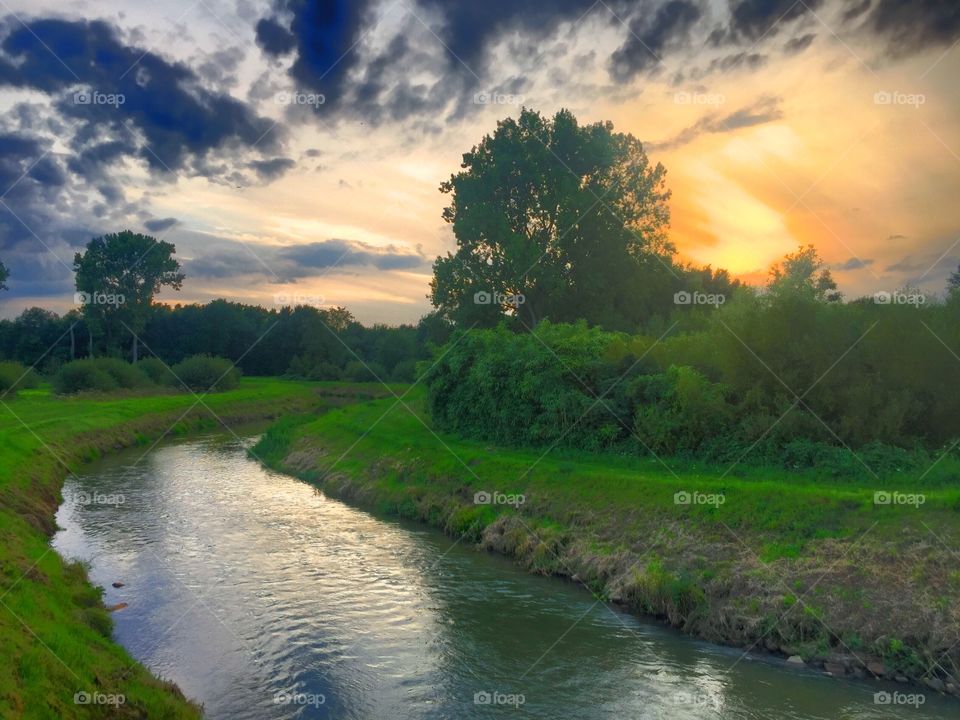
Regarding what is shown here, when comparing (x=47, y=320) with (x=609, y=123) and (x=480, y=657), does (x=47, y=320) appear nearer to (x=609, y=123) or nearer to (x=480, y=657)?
(x=609, y=123)

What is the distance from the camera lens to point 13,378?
6262 cm

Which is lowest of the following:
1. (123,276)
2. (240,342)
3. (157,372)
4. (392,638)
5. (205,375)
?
(392,638)

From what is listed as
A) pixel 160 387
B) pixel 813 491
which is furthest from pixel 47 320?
pixel 813 491

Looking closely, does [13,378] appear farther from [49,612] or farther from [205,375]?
[49,612]

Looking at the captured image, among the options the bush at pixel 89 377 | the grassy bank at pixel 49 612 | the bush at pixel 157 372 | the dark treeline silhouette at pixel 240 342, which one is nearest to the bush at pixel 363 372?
the dark treeline silhouette at pixel 240 342

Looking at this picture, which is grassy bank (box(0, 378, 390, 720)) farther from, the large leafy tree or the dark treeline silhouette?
the dark treeline silhouette

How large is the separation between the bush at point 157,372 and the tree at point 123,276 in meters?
4.00

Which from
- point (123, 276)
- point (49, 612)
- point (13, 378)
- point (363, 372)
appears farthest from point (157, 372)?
point (49, 612)

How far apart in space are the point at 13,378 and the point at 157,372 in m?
22.3

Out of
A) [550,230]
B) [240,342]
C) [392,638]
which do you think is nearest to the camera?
[392,638]

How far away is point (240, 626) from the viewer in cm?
1667

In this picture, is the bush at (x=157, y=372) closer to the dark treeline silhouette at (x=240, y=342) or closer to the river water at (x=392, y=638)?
the dark treeline silhouette at (x=240, y=342)

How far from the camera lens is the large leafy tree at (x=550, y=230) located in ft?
152

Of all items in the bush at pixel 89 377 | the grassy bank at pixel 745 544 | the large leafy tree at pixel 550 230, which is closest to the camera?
the grassy bank at pixel 745 544
